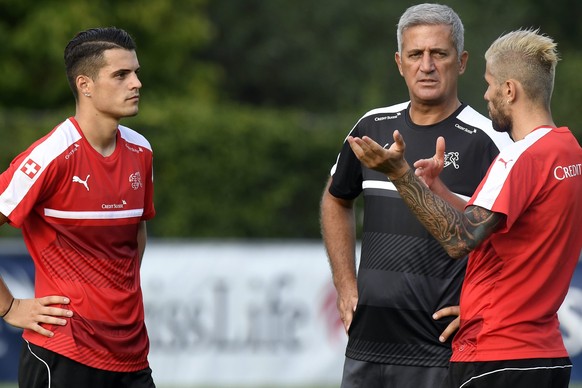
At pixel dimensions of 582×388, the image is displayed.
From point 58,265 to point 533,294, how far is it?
89.9 inches

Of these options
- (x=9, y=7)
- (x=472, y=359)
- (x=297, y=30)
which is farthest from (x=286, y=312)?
(x=297, y=30)

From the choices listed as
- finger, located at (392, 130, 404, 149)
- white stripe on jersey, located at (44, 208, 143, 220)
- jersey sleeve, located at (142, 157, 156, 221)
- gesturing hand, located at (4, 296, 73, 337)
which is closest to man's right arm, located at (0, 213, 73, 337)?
gesturing hand, located at (4, 296, 73, 337)

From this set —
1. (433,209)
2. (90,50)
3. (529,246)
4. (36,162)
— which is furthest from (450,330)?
(90,50)

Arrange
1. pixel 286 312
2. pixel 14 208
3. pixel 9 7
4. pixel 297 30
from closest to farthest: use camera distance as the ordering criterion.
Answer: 1. pixel 14 208
2. pixel 286 312
3. pixel 9 7
4. pixel 297 30

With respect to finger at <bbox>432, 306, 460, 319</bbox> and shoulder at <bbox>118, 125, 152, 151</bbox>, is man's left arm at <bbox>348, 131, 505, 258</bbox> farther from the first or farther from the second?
shoulder at <bbox>118, 125, 152, 151</bbox>

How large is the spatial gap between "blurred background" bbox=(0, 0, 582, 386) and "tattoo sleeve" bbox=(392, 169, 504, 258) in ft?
21.6

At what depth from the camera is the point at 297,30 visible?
98.9 ft

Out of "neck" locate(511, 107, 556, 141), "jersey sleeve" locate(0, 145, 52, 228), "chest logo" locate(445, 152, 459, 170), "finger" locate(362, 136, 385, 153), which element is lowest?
"jersey sleeve" locate(0, 145, 52, 228)

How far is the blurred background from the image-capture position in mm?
11688

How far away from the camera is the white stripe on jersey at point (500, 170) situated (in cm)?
496

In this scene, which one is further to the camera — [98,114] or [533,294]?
[98,114]

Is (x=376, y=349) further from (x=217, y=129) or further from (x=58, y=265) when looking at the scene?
(x=217, y=129)

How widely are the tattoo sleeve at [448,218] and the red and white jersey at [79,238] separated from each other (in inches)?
60.8

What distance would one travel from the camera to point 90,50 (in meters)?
5.91
